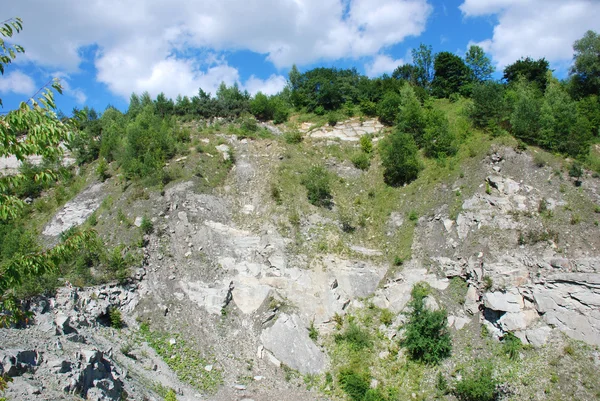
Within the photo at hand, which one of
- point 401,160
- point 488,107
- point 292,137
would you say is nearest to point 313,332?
point 401,160

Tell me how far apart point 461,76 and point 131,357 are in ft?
123

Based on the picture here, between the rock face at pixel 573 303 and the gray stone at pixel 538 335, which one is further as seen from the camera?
the gray stone at pixel 538 335

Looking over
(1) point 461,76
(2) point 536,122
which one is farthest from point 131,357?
(1) point 461,76

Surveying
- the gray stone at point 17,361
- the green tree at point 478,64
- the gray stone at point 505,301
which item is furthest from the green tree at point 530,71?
the gray stone at point 17,361

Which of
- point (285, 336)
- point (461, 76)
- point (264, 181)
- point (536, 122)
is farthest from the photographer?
point (461, 76)

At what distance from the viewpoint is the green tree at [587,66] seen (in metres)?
30.3

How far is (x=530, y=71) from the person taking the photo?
3691 cm

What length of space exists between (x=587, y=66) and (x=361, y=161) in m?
20.1

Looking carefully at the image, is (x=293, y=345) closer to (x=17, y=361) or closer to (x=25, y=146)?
(x=17, y=361)

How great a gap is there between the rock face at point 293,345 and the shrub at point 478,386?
19.1ft

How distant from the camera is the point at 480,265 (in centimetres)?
1862

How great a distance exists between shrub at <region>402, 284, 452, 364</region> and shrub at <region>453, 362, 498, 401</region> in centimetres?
140

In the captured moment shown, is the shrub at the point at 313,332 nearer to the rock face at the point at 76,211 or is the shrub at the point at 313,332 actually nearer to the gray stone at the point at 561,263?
the gray stone at the point at 561,263

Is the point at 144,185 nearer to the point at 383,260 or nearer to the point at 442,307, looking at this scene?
the point at 383,260
